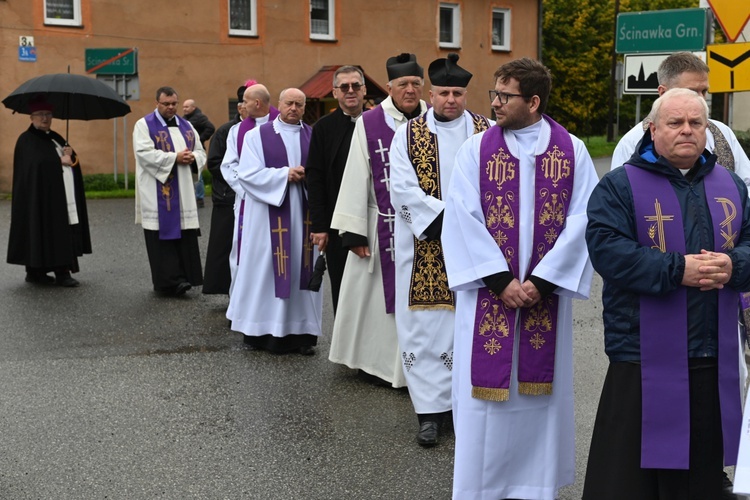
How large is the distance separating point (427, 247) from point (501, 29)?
31566mm

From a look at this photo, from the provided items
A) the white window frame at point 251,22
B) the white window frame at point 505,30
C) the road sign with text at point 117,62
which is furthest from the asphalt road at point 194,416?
the white window frame at point 505,30

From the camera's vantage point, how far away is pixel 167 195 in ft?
39.7

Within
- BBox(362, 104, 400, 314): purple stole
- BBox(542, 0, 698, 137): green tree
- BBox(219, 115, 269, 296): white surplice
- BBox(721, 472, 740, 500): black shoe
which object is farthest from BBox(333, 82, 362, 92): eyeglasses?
BBox(542, 0, 698, 137): green tree

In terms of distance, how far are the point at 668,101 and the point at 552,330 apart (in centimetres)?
140

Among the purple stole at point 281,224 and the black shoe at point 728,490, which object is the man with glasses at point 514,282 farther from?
the purple stole at point 281,224

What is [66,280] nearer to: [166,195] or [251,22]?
[166,195]

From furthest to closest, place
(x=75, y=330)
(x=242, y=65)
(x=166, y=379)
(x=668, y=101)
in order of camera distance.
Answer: (x=242, y=65), (x=75, y=330), (x=166, y=379), (x=668, y=101)

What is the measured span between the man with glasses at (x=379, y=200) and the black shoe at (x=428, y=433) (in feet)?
2.89

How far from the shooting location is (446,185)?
664 cm

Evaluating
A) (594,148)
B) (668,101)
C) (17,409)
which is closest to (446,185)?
(668,101)

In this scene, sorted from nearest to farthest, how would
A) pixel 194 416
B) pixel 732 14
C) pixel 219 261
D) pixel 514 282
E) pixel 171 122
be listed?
pixel 514 282, pixel 194 416, pixel 732 14, pixel 219 261, pixel 171 122

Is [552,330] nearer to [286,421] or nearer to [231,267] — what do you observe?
[286,421]

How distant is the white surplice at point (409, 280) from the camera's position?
658 centimetres

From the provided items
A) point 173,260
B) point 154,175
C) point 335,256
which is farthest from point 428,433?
point 154,175
